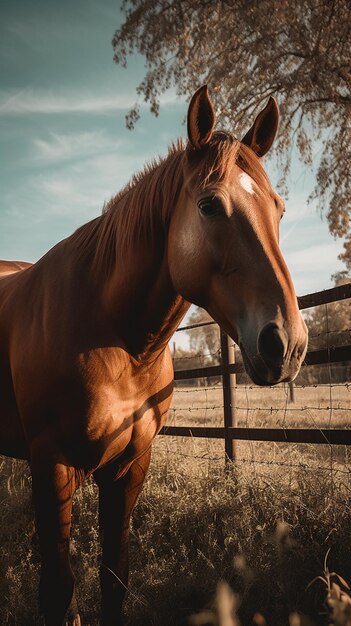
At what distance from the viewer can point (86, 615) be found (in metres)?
2.99

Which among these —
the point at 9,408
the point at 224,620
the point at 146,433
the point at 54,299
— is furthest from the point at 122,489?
the point at 224,620

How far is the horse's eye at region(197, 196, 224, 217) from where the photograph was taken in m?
2.00

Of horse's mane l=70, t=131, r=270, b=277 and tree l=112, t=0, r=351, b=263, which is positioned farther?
tree l=112, t=0, r=351, b=263

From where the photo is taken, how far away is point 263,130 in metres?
2.50

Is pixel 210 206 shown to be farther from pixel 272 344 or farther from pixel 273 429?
pixel 273 429

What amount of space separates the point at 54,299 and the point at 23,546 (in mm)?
2556

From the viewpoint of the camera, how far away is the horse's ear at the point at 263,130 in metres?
2.46

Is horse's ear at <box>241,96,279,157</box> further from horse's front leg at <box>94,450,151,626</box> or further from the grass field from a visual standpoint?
the grass field

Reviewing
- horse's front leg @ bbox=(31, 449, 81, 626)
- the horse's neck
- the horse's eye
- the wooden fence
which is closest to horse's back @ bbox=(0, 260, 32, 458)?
horse's front leg @ bbox=(31, 449, 81, 626)

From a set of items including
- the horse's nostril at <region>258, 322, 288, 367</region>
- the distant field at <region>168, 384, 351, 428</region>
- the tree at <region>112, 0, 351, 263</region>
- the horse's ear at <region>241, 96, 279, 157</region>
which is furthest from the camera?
the tree at <region>112, 0, 351, 263</region>

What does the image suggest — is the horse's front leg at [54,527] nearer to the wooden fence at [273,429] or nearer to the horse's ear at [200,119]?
the horse's ear at [200,119]

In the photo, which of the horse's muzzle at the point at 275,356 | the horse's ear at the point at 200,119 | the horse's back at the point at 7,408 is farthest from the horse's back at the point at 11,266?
the horse's muzzle at the point at 275,356

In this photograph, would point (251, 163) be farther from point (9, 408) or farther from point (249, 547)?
point (249, 547)

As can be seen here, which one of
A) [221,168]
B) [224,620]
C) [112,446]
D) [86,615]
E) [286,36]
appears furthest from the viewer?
[286,36]
